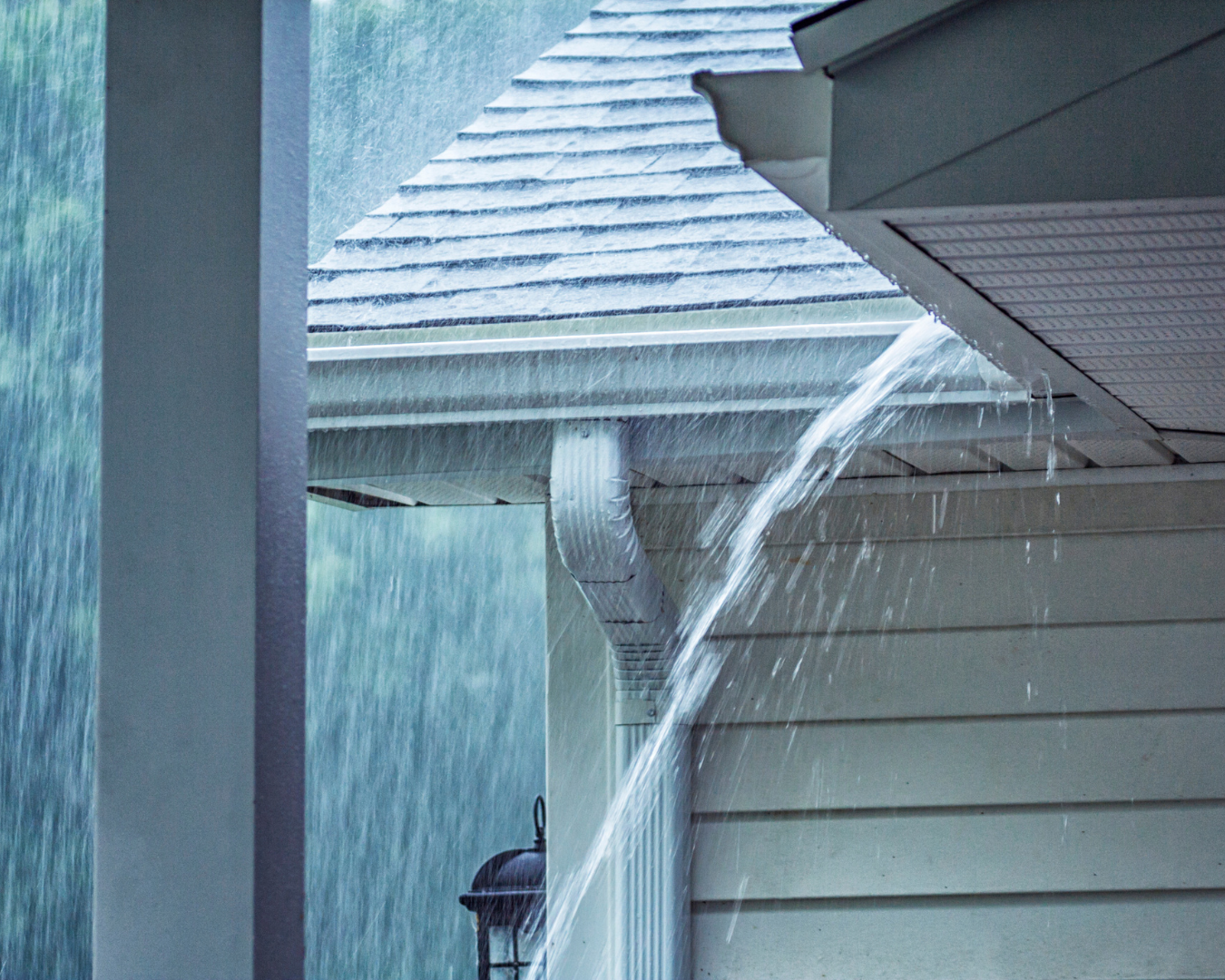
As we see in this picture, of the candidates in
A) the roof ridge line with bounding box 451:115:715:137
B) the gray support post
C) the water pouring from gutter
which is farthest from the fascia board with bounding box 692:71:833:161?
the roof ridge line with bounding box 451:115:715:137

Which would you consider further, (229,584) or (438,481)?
(438,481)

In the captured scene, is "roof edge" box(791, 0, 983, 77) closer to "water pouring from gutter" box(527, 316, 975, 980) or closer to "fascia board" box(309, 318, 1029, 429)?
"fascia board" box(309, 318, 1029, 429)

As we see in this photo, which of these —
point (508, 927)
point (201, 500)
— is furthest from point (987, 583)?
point (201, 500)

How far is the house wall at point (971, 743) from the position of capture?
145 inches

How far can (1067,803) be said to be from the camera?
3746 millimetres

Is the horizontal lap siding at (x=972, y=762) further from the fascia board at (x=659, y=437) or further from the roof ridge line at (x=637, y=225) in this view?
the roof ridge line at (x=637, y=225)

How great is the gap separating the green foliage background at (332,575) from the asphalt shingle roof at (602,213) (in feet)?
23.6

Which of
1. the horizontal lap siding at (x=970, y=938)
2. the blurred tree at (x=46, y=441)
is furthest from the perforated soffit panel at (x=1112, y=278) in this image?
the blurred tree at (x=46, y=441)

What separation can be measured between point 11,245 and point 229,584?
43.8 ft

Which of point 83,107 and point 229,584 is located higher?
point 83,107

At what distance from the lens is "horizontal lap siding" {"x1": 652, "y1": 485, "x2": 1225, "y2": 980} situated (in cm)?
369

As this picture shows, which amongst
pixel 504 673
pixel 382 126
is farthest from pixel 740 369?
pixel 504 673

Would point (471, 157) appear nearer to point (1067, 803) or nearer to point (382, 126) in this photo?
point (1067, 803)

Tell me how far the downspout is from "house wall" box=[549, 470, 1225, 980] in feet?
0.45
